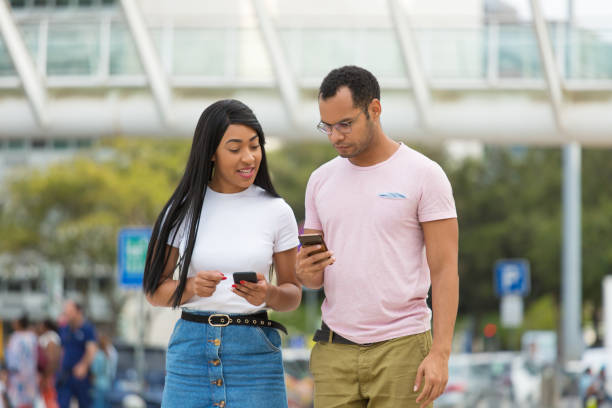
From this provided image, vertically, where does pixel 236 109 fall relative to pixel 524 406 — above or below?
above

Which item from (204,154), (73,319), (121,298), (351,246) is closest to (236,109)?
(204,154)

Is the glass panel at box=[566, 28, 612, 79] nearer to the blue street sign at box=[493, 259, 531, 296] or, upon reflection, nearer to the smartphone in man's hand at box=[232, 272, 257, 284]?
the smartphone in man's hand at box=[232, 272, 257, 284]

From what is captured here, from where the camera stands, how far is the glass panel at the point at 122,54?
12.4 meters

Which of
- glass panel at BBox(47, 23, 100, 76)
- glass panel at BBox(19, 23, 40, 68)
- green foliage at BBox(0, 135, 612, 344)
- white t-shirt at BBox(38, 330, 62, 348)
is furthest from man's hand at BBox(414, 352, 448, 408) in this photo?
green foliage at BBox(0, 135, 612, 344)

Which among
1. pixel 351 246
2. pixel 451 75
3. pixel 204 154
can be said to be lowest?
pixel 351 246

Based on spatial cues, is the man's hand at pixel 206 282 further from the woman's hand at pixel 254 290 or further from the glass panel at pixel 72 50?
the glass panel at pixel 72 50

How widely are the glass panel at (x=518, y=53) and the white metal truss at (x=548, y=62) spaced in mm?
229

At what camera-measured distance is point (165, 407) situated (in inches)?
162

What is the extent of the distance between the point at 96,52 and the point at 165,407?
893 cm

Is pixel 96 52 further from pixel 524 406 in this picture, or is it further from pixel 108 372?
A: pixel 524 406

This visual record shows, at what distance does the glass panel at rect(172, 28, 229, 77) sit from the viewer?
40.2 ft

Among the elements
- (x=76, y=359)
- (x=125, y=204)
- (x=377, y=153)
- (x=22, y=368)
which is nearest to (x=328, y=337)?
(x=377, y=153)

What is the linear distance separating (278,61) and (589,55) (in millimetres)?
3167

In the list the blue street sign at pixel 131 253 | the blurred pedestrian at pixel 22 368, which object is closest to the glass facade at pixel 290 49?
the blue street sign at pixel 131 253
